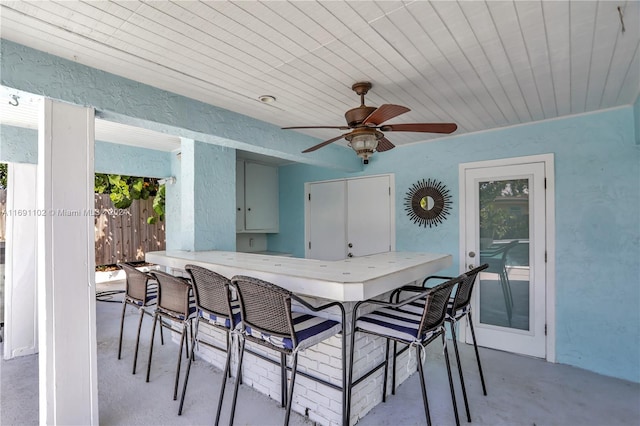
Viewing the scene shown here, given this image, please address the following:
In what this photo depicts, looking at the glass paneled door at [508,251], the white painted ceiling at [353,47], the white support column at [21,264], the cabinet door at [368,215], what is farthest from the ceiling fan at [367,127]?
the white support column at [21,264]

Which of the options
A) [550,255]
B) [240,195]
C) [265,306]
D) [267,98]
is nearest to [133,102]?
[267,98]

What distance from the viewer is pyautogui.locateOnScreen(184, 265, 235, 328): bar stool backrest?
1833 mm

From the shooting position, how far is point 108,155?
3.80 metres

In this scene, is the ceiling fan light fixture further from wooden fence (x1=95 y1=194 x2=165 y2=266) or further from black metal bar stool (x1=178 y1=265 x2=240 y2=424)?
wooden fence (x1=95 y1=194 x2=165 y2=266)

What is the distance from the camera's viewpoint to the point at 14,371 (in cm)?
268

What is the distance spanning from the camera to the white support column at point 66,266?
1.71 metres

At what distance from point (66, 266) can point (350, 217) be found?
10.5 feet

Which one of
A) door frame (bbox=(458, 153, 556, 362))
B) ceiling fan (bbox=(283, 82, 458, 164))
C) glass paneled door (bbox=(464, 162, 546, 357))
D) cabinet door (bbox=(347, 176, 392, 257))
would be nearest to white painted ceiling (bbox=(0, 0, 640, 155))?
ceiling fan (bbox=(283, 82, 458, 164))

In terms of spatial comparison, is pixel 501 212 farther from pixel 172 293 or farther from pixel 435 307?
pixel 172 293

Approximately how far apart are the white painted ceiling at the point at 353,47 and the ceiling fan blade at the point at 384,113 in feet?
0.99

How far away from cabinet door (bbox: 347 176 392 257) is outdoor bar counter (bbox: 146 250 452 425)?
5.15 ft

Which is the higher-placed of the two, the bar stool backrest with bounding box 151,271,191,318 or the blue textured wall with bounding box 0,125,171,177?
the blue textured wall with bounding box 0,125,171,177

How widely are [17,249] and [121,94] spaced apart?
7.20 feet

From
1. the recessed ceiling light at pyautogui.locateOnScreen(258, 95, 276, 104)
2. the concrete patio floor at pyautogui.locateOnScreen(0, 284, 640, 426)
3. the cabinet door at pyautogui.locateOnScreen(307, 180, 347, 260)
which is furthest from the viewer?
the cabinet door at pyautogui.locateOnScreen(307, 180, 347, 260)
